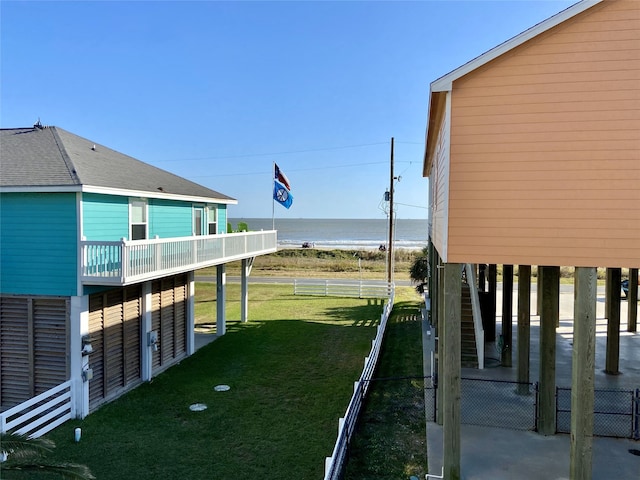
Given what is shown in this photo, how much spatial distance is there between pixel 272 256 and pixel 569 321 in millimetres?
37968

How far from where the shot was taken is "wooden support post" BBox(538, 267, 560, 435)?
800cm

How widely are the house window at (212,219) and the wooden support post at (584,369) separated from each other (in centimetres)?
1234

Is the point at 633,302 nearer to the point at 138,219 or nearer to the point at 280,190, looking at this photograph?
the point at 280,190

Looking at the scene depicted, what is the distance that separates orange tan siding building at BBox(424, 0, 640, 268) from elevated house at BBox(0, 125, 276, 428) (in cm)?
693

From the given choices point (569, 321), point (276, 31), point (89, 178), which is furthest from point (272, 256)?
point (89, 178)

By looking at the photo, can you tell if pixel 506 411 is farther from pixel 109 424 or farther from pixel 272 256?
pixel 272 256

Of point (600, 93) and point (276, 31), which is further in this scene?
point (276, 31)

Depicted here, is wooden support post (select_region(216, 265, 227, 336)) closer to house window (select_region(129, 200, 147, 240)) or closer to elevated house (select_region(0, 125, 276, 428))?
elevated house (select_region(0, 125, 276, 428))

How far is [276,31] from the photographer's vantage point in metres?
21.0

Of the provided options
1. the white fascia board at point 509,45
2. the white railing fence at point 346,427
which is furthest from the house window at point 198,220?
the white fascia board at point 509,45

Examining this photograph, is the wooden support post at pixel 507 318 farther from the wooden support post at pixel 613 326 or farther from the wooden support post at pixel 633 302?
the wooden support post at pixel 633 302

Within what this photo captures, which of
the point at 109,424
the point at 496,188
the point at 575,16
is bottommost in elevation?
the point at 109,424

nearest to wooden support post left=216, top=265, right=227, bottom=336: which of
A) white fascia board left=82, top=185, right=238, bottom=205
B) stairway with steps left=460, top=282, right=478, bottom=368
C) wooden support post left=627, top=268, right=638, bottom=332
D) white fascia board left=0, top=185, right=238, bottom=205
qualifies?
white fascia board left=82, top=185, right=238, bottom=205

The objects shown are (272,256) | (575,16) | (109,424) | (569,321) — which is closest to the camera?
(575,16)
